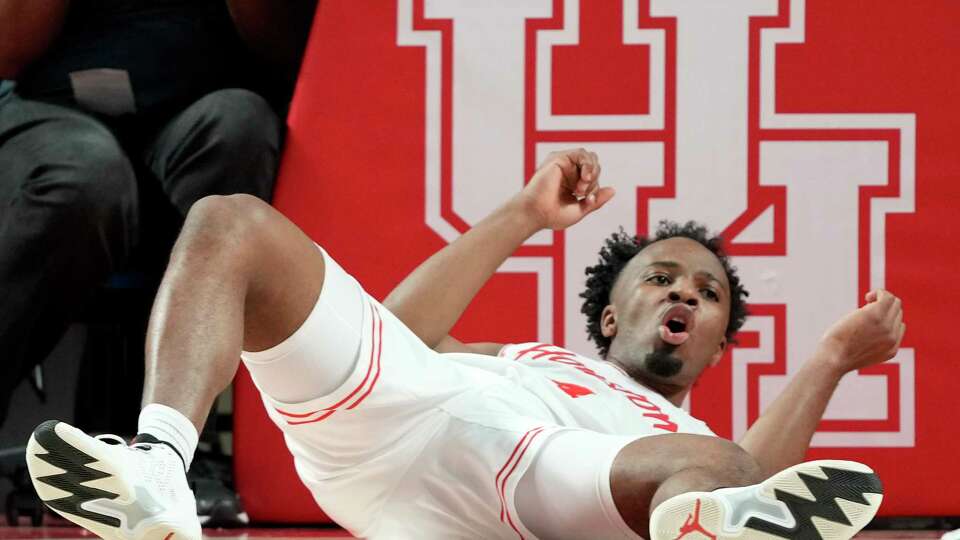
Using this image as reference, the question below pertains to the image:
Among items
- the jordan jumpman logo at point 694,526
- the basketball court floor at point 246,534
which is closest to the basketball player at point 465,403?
the jordan jumpman logo at point 694,526

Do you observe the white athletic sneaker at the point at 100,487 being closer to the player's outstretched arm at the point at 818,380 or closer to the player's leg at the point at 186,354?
the player's leg at the point at 186,354

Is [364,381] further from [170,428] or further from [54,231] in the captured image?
[54,231]

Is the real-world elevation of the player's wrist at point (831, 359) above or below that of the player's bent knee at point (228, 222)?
below

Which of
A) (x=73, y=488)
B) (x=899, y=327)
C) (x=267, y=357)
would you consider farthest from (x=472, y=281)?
(x=73, y=488)

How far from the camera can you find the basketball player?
4.19 feet

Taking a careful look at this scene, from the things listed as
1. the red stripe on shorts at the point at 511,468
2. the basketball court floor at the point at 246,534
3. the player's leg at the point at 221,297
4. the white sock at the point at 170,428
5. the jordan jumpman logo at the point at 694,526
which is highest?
the player's leg at the point at 221,297

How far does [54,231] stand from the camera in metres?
2.46

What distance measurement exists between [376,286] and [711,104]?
0.73 metres

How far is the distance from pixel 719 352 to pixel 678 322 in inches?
7.8

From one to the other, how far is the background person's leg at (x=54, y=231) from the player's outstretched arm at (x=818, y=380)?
47.8 inches

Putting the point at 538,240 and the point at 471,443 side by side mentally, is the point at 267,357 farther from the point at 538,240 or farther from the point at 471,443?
the point at 538,240

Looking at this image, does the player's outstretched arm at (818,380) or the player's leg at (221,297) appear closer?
the player's leg at (221,297)

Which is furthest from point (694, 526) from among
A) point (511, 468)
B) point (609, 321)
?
point (609, 321)

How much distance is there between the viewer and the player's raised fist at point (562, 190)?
2.12 metres
